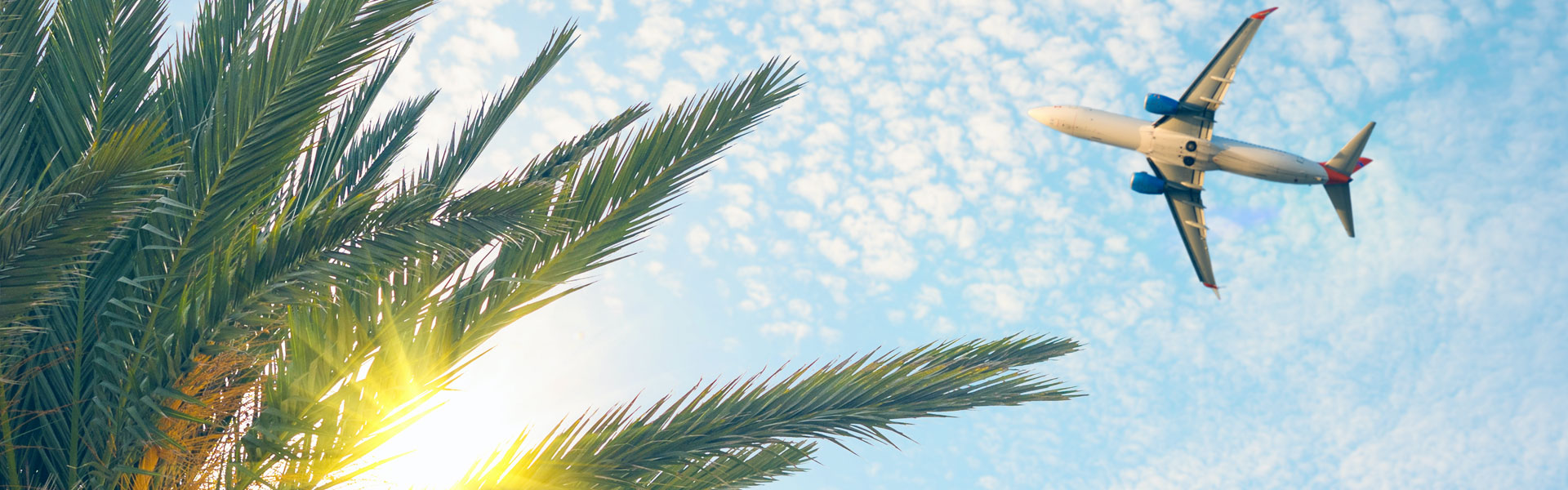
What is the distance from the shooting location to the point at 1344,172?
20.5 metres

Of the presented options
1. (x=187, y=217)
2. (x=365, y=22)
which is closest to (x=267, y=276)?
(x=187, y=217)

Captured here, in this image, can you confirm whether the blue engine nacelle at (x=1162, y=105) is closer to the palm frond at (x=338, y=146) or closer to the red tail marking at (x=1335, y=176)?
the red tail marking at (x=1335, y=176)

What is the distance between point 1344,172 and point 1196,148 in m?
2.93

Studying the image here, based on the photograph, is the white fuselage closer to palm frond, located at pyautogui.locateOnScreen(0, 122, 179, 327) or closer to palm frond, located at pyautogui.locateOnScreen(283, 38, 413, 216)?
palm frond, located at pyautogui.locateOnScreen(283, 38, 413, 216)

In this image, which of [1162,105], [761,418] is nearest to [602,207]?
[761,418]

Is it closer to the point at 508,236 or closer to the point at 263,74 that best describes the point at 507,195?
the point at 508,236

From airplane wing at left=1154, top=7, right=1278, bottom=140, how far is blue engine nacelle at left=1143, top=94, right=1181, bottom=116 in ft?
0.48

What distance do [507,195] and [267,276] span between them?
0.87 metres

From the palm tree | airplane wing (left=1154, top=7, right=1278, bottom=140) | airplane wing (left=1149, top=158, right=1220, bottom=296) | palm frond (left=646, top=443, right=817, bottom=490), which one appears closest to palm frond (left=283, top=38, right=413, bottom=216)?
the palm tree

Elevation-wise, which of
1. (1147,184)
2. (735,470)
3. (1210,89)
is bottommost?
(735,470)

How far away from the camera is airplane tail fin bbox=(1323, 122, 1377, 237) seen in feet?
66.1

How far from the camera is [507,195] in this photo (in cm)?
397

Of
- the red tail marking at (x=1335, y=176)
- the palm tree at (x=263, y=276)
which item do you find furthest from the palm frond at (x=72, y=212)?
the red tail marking at (x=1335, y=176)

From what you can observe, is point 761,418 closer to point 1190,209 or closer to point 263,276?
point 263,276
